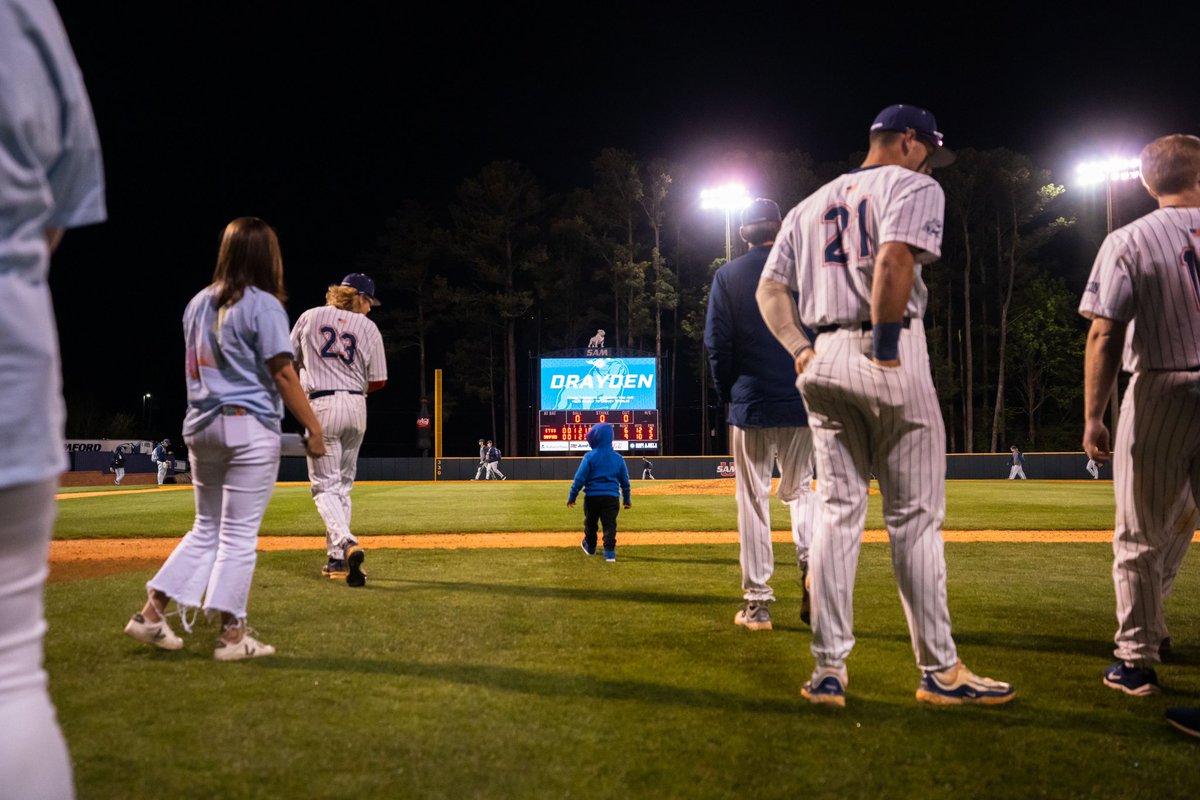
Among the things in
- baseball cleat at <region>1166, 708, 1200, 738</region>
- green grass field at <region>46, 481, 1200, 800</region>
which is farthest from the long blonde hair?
baseball cleat at <region>1166, 708, 1200, 738</region>

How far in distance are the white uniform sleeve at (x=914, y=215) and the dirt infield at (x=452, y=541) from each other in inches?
235

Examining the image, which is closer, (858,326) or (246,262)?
(858,326)

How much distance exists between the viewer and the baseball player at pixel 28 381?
1357 millimetres

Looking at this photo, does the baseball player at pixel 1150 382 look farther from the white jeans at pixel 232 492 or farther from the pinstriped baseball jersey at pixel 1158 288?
the white jeans at pixel 232 492

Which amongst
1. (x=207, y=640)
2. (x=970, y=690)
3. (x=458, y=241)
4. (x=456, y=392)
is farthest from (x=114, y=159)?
(x=970, y=690)

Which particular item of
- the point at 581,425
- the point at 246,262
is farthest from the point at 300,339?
the point at 581,425

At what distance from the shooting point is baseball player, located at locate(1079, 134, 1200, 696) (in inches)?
128

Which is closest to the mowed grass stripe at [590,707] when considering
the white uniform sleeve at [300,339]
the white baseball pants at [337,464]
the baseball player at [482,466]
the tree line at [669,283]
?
the white baseball pants at [337,464]

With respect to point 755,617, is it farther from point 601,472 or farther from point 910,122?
point 601,472

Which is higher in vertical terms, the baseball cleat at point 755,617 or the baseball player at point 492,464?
the baseball cleat at point 755,617

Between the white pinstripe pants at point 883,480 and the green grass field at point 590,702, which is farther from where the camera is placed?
the white pinstripe pants at point 883,480

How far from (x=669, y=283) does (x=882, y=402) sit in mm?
43332

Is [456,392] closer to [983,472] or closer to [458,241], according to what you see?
[458,241]

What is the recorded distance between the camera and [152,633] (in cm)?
→ 380
